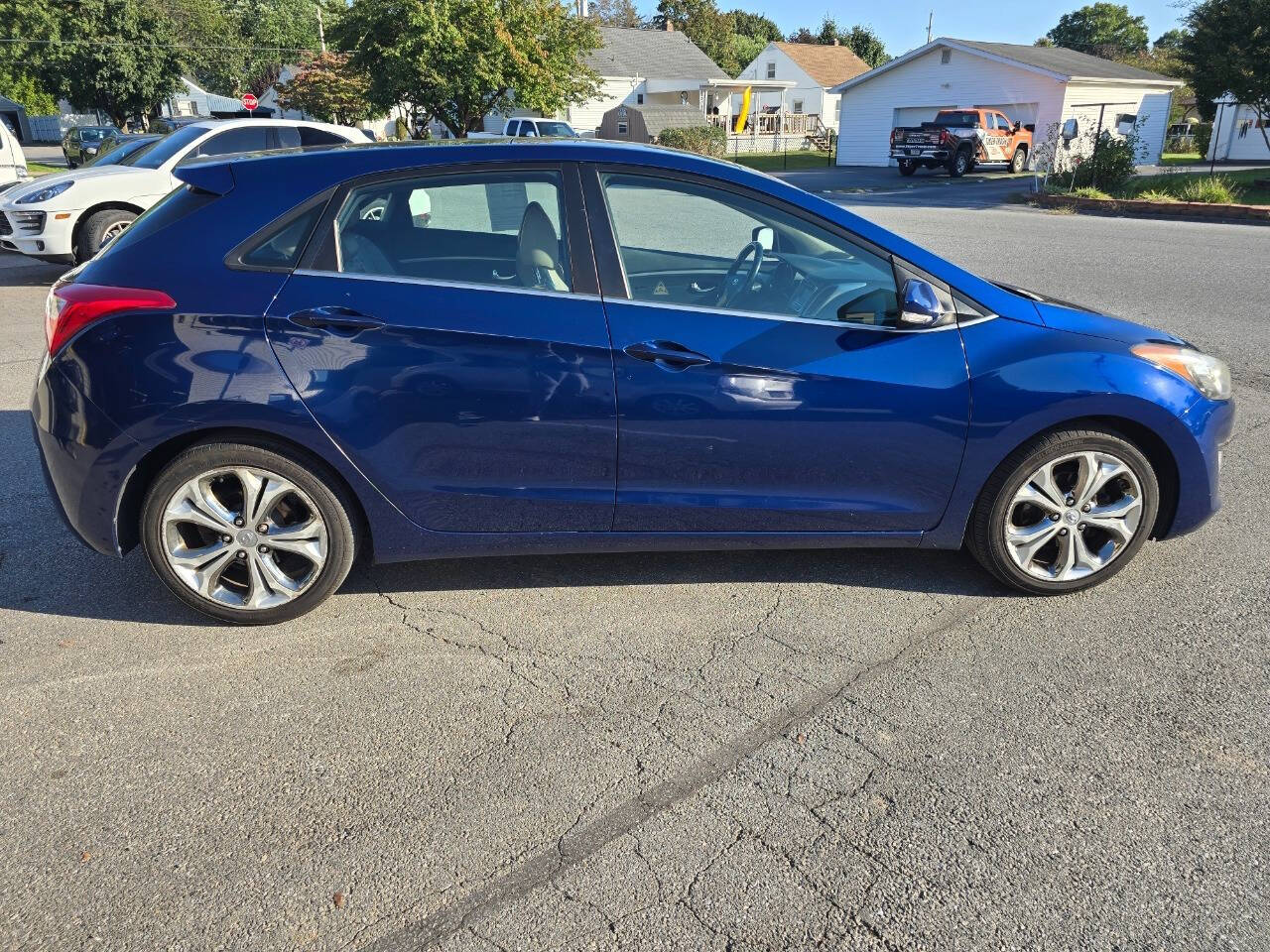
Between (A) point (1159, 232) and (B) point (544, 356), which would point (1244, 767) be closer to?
(B) point (544, 356)

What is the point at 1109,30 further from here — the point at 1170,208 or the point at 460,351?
the point at 460,351

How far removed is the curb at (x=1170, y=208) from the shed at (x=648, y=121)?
2369 centimetres

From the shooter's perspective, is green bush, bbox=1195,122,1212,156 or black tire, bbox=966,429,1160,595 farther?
green bush, bbox=1195,122,1212,156

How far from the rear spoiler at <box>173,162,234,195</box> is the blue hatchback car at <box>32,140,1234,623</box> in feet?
0.04

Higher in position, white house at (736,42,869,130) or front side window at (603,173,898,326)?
white house at (736,42,869,130)

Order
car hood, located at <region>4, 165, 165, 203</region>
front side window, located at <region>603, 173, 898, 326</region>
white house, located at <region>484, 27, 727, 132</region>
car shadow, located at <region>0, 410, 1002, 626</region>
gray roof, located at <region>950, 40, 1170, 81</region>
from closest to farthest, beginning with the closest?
front side window, located at <region>603, 173, 898, 326</region> → car shadow, located at <region>0, 410, 1002, 626</region> → car hood, located at <region>4, 165, 165, 203</region> → gray roof, located at <region>950, 40, 1170, 81</region> → white house, located at <region>484, 27, 727, 132</region>

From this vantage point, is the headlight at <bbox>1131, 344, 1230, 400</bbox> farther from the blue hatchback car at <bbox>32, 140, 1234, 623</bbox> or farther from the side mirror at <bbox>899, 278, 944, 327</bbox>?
the side mirror at <bbox>899, 278, 944, 327</bbox>

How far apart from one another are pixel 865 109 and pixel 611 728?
4239 cm

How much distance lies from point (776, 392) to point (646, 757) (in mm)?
1367

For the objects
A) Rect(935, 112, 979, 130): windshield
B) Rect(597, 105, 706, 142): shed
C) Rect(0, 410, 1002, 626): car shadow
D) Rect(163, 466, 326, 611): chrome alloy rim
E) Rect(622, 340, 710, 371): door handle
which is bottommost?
Rect(0, 410, 1002, 626): car shadow

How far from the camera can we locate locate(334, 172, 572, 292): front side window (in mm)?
3436

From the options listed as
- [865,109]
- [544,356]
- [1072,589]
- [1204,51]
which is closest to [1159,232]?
[1204,51]

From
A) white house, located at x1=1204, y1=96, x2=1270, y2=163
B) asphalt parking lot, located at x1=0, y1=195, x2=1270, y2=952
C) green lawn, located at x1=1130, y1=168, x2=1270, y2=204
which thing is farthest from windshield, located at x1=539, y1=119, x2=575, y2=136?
white house, located at x1=1204, y1=96, x2=1270, y2=163

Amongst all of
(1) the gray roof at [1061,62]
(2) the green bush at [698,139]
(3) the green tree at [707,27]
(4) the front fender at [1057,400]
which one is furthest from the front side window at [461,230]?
(3) the green tree at [707,27]
